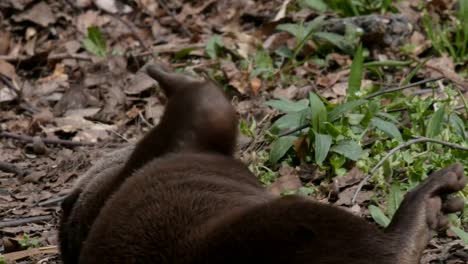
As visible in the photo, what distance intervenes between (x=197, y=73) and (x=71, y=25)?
1.97 metres

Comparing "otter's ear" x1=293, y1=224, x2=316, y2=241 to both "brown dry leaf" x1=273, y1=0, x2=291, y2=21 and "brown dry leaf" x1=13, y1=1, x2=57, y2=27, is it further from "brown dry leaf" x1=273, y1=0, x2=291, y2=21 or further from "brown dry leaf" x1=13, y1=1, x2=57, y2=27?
"brown dry leaf" x1=13, y1=1, x2=57, y2=27

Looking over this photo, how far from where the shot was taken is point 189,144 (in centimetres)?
389

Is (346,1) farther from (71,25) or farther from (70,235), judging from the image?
(70,235)

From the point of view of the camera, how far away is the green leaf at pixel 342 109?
4895mm

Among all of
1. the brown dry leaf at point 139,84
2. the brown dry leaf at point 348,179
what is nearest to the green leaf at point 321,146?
the brown dry leaf at point 348,179

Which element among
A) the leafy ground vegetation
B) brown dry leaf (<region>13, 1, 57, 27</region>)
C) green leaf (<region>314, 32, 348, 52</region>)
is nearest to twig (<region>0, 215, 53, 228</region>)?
the leafy ground vegetation

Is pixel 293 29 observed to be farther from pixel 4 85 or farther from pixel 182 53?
pixel 4 85

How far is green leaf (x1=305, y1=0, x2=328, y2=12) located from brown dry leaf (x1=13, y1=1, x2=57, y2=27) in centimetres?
239

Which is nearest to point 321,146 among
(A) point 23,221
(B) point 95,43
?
(A) point 23,221

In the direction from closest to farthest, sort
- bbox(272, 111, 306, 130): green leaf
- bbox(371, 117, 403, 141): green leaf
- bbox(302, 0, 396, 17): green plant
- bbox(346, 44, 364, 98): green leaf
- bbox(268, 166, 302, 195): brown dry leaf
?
bbox(268, 166, 302, 195): brown dry leaf < bbox(371, 117, 403, 141): green leaf < bbox(272, 111, 306, 130): green leaf < bbox(346, 44, 364, 98): green leaf < bbox(302, 0, 396, 17): green plant

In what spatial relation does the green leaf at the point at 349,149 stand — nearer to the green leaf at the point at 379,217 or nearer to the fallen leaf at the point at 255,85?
the green leaf at the point at 379,217

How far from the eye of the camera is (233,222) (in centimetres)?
291

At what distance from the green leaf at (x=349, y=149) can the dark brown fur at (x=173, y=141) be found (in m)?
0.86

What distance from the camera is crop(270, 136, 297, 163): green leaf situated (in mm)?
4984
